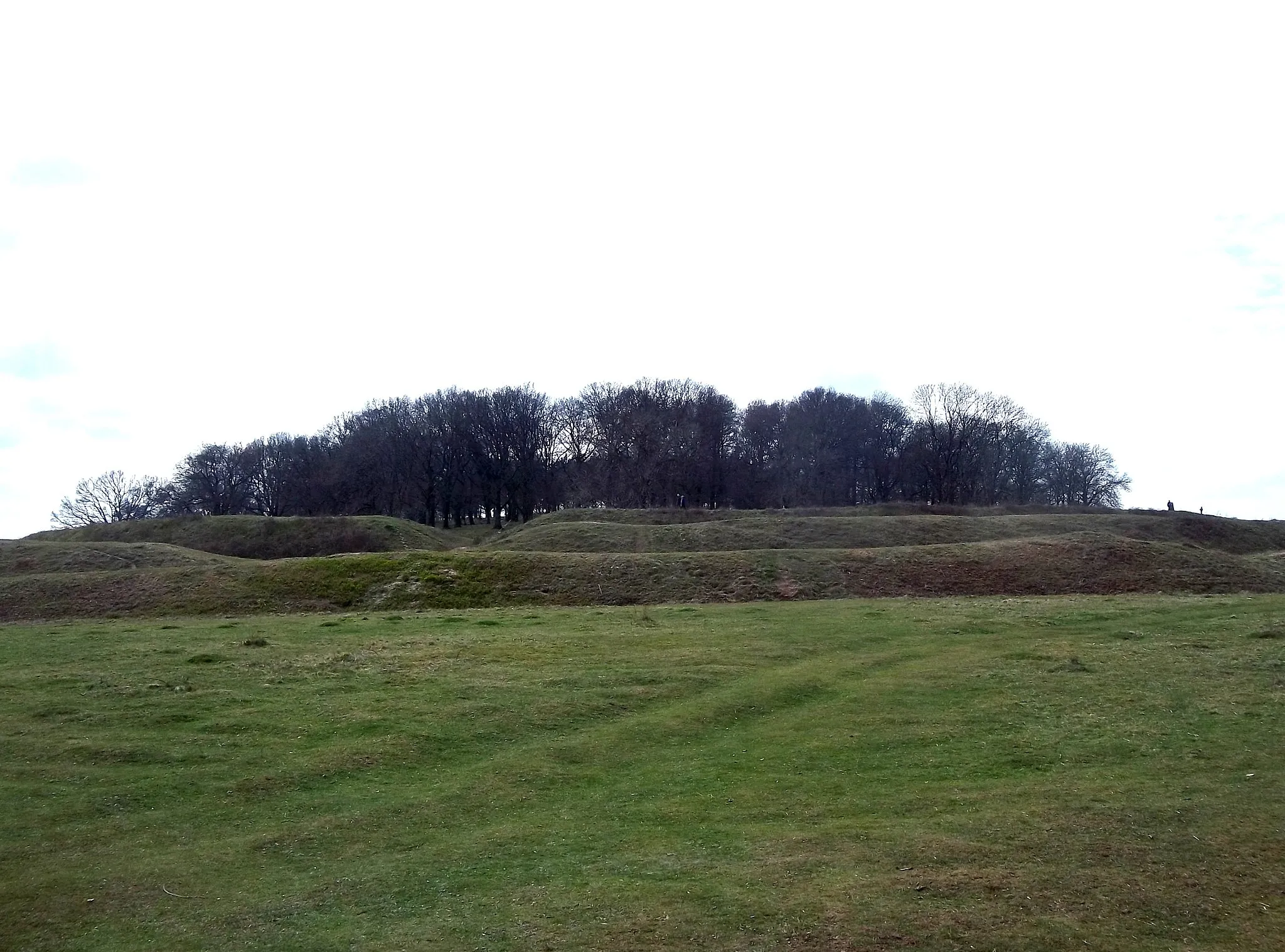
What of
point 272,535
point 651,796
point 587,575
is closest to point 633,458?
point 272,535

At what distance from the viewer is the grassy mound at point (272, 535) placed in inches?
3319

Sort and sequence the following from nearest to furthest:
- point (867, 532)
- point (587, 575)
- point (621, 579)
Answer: point (621, 579) < point (587, 575) < point (867, 532)

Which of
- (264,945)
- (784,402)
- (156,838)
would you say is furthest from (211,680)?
(784,402)

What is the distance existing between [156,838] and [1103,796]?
14968mm

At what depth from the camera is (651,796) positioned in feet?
53.1

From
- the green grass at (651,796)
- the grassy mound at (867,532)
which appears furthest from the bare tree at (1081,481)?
the green grass at (651,796)

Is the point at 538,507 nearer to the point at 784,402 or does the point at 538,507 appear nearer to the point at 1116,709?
the point at 784,402

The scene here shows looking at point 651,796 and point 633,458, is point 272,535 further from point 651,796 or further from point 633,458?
point 651,796

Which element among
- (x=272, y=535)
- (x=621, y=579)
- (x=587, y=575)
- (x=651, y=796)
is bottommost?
(x=651, y=796)

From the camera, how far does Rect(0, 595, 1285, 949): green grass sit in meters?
11.4

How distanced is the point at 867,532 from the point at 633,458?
50635 millimetres

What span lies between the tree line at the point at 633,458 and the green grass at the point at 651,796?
91.7 meters

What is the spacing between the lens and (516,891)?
12.3 metres

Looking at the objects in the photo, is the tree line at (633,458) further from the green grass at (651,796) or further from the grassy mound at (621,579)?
the green grass at (651,796)
